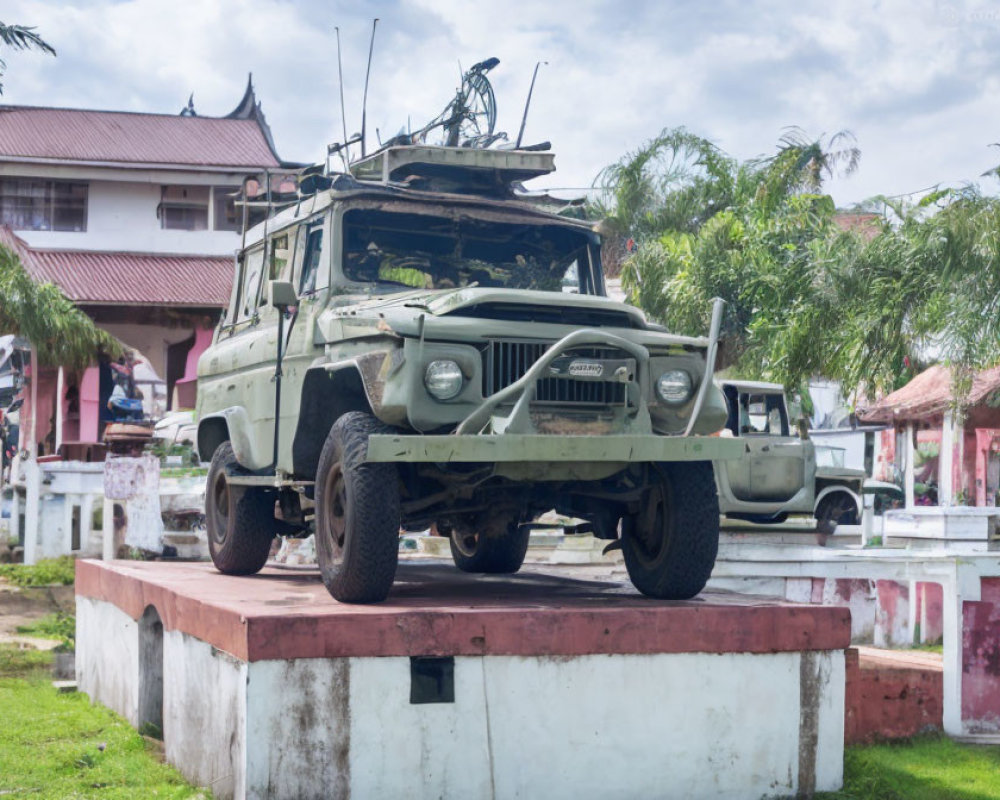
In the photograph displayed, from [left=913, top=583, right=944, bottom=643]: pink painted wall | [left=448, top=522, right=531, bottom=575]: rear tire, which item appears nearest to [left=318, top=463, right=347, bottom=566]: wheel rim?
[left=448, top=522, right=531, bottom=575]: rear tire

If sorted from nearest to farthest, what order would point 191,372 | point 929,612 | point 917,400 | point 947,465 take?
point 929,612 → point 947,465 → point 917,400 → point 191,372

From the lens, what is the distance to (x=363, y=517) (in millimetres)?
6059

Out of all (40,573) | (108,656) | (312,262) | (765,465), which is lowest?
(40,573)

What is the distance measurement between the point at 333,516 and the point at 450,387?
89cm

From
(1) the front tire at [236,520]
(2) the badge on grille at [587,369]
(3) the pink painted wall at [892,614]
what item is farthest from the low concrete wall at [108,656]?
(3) the pink painted wall at [892,614]

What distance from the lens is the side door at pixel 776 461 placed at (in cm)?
1641

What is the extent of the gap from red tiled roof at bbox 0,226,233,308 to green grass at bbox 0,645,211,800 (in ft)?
54.7

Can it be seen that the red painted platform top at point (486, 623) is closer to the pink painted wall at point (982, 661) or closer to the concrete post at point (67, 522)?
the pink painted wall at point (982, 661)

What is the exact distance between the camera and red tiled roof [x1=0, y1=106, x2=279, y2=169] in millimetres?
27578

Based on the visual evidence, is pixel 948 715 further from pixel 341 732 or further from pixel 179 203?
pixel 179 203

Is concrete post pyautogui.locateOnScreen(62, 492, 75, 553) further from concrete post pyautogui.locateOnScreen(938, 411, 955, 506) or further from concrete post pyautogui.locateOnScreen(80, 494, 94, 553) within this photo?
concrete post pyautogui.locateOnScreen(938, 411, 955, 506)

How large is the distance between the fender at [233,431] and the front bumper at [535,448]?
6.33 feet

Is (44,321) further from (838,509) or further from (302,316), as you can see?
(302,316)

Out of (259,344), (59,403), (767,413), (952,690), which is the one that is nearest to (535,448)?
(259,344)
